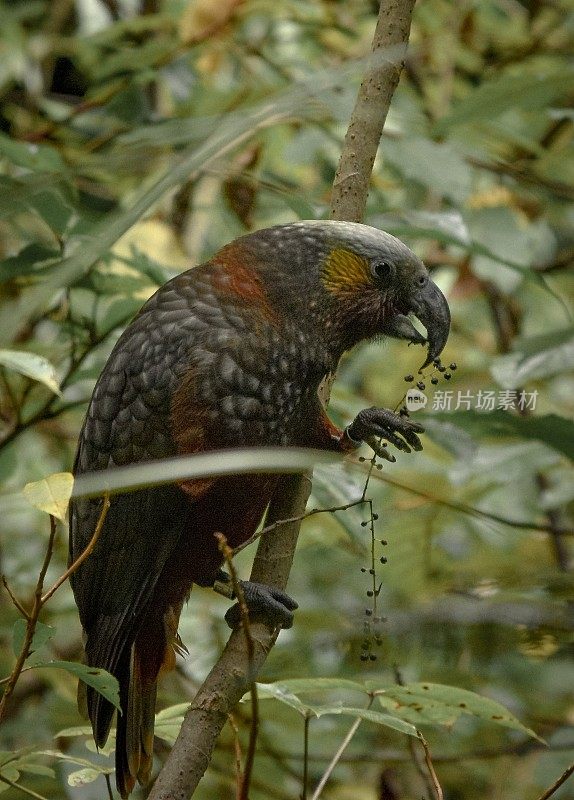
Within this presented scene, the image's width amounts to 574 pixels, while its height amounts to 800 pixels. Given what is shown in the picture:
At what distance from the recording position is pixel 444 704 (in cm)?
149

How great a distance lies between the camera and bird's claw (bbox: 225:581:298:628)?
1.59 metres

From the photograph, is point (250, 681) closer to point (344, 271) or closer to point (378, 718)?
point (378, 718)

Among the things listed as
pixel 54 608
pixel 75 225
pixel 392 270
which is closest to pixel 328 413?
pixel 392 270

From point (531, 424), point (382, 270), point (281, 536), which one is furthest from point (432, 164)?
point (281, 536)

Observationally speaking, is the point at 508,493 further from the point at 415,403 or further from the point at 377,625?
the point at 377,625

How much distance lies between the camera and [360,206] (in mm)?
1672

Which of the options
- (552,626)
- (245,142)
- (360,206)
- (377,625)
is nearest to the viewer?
(552,626)

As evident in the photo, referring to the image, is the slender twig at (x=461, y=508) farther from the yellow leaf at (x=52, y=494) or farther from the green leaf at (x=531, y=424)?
the yellow leaf at (x=52, y=494)

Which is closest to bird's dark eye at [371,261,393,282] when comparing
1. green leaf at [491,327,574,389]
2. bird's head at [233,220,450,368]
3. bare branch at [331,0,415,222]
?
bird's head at [233,220,450,368]

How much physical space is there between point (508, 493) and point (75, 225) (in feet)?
6.05

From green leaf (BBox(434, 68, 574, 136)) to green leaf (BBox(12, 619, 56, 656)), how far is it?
57.1 inches

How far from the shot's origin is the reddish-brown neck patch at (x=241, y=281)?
69.9 inches

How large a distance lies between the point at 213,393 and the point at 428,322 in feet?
1.31

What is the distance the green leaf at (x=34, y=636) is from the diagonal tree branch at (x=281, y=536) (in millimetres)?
280
